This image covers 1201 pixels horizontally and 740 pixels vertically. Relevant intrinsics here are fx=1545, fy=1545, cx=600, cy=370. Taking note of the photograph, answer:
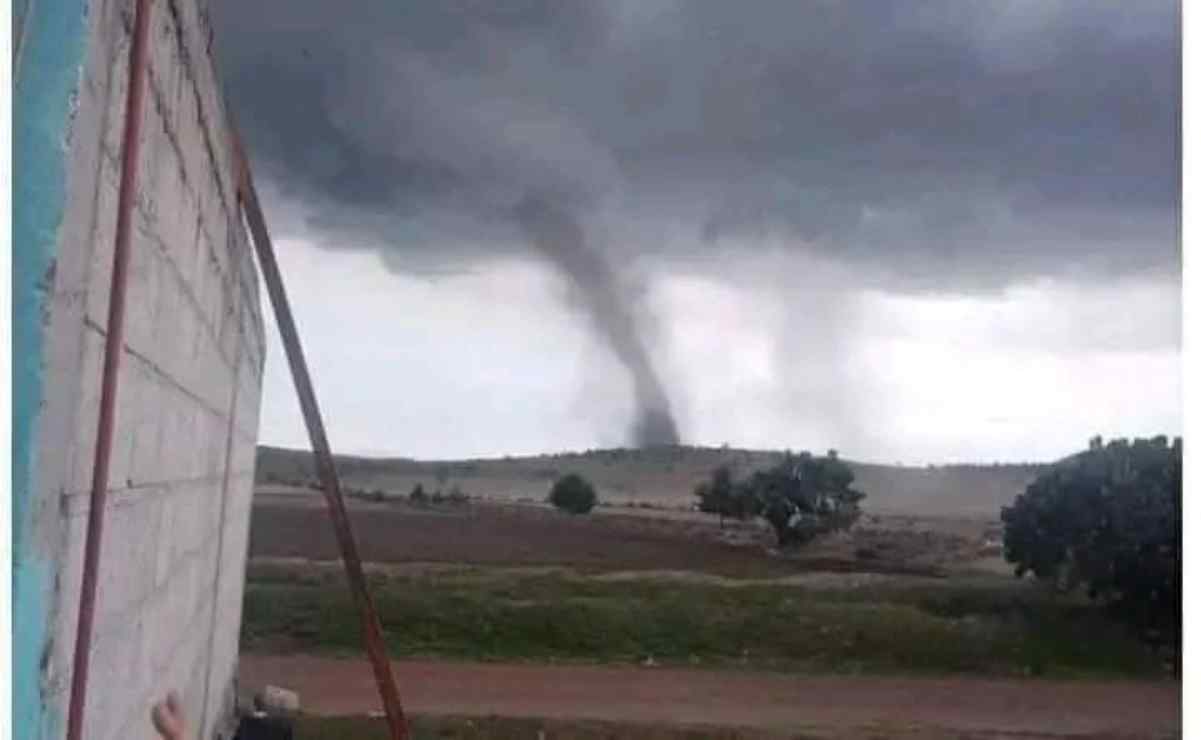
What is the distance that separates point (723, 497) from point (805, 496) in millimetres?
311

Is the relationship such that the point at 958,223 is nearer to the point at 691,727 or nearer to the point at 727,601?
the point at 727,601

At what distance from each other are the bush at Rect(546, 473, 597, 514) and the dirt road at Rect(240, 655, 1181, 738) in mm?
526

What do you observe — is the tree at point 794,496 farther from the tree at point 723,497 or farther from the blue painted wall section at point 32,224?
the blue painted wall section at point 32,224

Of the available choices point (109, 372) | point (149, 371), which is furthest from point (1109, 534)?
point (109, 372)

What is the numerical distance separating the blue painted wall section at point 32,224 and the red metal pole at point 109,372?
0.11 metres

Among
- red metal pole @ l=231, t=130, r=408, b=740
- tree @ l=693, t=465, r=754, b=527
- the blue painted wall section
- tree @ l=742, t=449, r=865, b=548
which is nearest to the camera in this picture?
the blue painted wall section

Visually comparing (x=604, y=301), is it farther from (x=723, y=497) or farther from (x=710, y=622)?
(x=710, y=622)

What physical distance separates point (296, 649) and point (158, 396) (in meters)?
3.24

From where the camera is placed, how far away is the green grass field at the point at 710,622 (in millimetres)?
4461

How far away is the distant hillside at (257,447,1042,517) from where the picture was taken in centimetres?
419

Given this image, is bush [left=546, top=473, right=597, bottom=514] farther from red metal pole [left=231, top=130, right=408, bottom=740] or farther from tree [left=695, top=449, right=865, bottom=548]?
red metal pole [left=231, top=130, right=408, bottom=740]

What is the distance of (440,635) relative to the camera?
471 centimetres

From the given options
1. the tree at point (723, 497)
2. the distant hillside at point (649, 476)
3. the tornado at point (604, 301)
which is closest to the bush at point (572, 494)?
the distant hillside at point (649, 476)

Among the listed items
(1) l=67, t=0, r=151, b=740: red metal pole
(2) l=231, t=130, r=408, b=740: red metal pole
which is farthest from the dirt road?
(1) l=67, t=0, r=151, b=740: red metal pole
